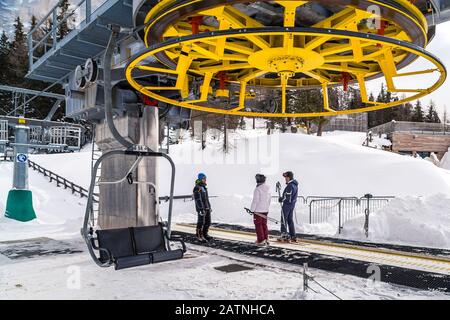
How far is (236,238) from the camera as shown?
11820 mm

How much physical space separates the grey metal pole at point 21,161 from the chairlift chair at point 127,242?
31.0 feet

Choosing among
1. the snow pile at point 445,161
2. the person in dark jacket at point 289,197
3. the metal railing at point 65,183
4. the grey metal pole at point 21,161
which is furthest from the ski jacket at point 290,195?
the snow pile at point 445,161

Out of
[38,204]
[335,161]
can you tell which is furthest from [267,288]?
[335,161]

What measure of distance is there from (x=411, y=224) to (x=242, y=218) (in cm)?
772

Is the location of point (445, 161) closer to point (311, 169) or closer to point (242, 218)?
point (311, 169)

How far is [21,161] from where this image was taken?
15.1 metres

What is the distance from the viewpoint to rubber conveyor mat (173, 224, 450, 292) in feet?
23.1

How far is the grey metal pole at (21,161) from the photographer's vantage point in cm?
1493

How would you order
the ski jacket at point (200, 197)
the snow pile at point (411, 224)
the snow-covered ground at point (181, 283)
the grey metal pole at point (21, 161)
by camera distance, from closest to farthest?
the snow-covered ground at point (181, 283) → the ski jacket at point (200, 197) → the snow pile at point (411, 224) → the grey metal pole at point (21, 161)

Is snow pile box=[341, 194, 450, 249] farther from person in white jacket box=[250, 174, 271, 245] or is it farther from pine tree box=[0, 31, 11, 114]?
pine tree box=[0, 31, 11, 114]

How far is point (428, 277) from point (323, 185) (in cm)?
1805

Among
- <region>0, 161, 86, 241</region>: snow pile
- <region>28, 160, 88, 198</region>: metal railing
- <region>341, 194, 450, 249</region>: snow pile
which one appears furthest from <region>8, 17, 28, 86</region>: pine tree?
<region>341, 194, 450, 249</region>: snow pile

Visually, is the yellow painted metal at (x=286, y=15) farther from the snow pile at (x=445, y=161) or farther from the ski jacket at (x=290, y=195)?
the snow pile at (x=445, y=161)
